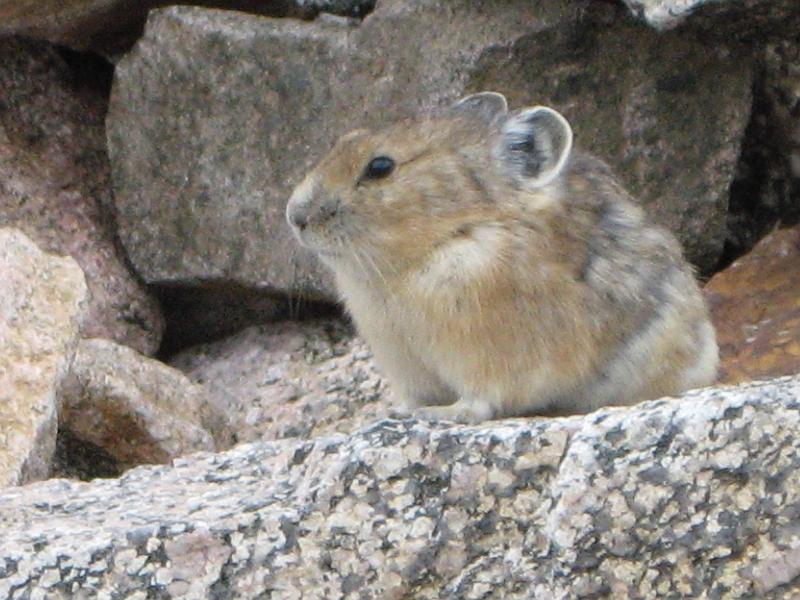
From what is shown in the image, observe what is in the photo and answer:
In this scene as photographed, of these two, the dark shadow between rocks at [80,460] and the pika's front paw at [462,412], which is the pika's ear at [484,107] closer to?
the pika's front paw at [462,412]

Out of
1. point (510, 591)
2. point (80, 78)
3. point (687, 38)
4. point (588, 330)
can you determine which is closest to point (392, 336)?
point (588, 330)

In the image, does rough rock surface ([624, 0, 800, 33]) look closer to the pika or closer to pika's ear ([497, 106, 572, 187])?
the pika

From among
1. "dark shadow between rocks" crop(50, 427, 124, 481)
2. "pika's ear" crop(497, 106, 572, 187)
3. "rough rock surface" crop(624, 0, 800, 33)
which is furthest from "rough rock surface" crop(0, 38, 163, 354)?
"pika's ear" crop(497, 106, 572, 187)

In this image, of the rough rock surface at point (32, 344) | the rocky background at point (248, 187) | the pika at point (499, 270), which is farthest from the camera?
the rocky background at point (248, 187)

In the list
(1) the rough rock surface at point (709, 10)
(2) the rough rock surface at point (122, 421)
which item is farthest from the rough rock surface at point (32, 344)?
(1) the rough rock surface at point (709, 10)

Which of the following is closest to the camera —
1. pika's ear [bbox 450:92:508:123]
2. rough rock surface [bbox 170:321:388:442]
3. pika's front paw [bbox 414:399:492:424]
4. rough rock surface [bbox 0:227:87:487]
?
pika's front paw [bbox 414:399:492:424]

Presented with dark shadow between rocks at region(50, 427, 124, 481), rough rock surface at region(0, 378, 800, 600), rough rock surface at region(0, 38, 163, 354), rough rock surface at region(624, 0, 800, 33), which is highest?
rough rock surface at region(0, 38, 163, 354)

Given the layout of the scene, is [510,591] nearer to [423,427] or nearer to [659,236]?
[423,427]
